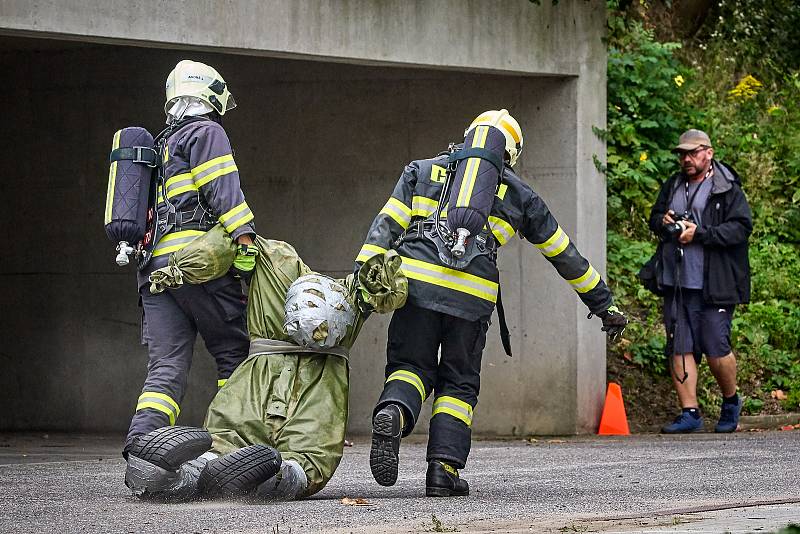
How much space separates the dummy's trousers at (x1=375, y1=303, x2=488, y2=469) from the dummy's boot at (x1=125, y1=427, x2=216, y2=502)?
922mm

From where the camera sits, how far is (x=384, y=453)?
226 inches

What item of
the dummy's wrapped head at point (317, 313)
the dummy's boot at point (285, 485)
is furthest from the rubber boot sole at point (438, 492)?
the dummy's wrapped head at point (317, 313)

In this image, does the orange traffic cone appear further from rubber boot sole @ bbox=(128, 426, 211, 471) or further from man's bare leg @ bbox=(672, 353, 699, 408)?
rubber boot sole @ bbox=(128, 426, 211, 471)

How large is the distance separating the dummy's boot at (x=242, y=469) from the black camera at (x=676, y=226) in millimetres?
5243

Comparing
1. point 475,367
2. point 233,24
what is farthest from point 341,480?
point 233,24

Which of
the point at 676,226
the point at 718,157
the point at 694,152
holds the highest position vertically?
the point at 718,157

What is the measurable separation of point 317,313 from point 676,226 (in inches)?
186

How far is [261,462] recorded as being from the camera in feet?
17.9

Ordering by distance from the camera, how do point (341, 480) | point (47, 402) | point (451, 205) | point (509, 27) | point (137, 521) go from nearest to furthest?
1. point (137, 521)
2. point (451, 205)
3. point (341, 480)
4. point (509, 27)
5. point (47, 402)

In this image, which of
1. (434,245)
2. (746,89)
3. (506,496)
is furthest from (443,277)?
(746,89)

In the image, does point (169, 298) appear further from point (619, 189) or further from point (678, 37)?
point (678, 37)

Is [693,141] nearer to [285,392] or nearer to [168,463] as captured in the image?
[285,392]

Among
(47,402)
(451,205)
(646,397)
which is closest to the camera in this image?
(451,205)

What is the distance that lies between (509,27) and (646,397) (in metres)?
3.09
